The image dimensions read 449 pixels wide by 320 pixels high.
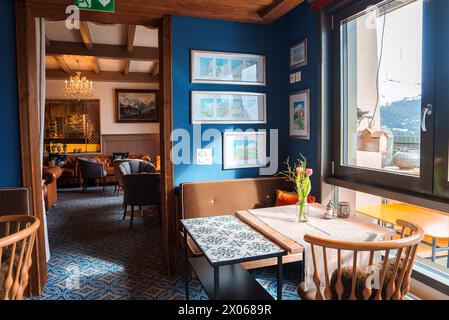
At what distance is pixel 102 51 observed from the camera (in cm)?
563

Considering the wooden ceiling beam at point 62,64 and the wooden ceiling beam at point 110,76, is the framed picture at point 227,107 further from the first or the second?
the wooden ceiling beam at point 110,76

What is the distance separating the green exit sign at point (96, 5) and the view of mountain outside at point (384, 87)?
79.6 inches

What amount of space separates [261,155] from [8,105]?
8.02 feet

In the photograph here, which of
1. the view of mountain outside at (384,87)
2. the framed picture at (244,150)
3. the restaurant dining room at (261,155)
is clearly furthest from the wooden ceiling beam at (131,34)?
the view of mountain outside at (384,87)

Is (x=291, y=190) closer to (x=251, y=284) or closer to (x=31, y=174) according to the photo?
(x=251, y=284)

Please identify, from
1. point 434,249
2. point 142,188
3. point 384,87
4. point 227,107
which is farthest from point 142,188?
point 434,249

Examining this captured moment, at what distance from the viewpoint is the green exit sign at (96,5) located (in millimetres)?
2785

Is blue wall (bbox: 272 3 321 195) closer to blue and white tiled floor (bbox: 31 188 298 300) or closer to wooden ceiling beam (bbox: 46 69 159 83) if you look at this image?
blue and white tiled floor (bbox: 31 188 298 300)

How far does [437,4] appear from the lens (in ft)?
6.29

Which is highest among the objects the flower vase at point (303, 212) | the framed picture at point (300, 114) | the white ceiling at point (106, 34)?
the white ceiling at point (106, 34)

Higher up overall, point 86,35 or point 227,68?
point 86,35

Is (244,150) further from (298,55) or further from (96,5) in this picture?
(96,5)

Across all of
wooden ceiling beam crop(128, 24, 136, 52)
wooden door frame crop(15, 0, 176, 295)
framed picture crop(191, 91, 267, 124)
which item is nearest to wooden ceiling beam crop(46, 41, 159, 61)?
wooden ceiling beam crop(128, 24, 136, 52)

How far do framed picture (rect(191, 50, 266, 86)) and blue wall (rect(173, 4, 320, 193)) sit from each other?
0.18 ft
